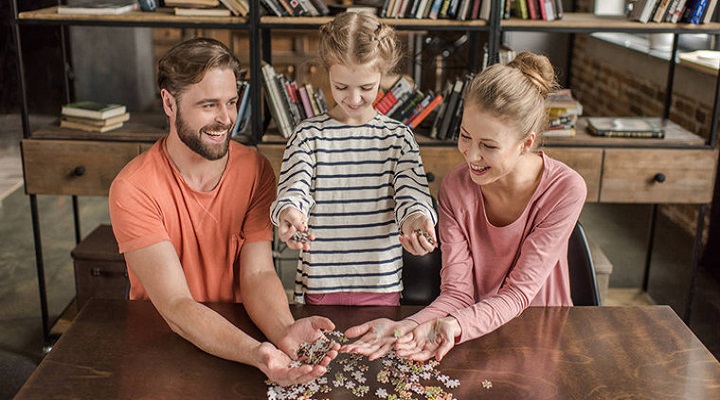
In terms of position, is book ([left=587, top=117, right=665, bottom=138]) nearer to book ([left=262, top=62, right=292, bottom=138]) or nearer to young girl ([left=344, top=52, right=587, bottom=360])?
young girl ([left=344, top=52, right=587, bottom=360])

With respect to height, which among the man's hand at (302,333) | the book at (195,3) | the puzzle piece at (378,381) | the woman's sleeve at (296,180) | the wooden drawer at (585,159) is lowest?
the puzzle piece at (378,381)

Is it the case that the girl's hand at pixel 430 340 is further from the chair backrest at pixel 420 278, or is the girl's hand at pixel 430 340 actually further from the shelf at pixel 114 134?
the shelf at pixel 114 134

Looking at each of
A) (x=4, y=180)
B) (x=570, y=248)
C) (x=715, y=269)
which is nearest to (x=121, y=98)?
(x=4, y=180)

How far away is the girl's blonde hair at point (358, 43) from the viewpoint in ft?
6.18

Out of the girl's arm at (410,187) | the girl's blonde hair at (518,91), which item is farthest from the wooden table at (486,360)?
the girl's blonde hair at (518,91)

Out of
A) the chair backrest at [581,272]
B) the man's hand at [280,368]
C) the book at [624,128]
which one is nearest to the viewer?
the man's hand at [280,368]

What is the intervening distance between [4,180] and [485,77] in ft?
15.8

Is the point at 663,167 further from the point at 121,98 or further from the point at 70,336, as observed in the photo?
the point at 121,98

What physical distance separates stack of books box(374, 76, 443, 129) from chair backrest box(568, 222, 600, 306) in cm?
102

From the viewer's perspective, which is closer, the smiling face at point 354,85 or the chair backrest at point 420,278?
the smiling face at point 354,85

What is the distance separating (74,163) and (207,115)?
1333mm

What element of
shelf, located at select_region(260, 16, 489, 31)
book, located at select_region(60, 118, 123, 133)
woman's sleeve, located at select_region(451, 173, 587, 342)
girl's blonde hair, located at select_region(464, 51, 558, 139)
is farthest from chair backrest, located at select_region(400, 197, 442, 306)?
book, located at select_region(60, 118, 123, 133)

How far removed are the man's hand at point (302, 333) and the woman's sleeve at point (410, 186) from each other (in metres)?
0.34

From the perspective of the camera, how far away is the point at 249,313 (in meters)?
1.86
